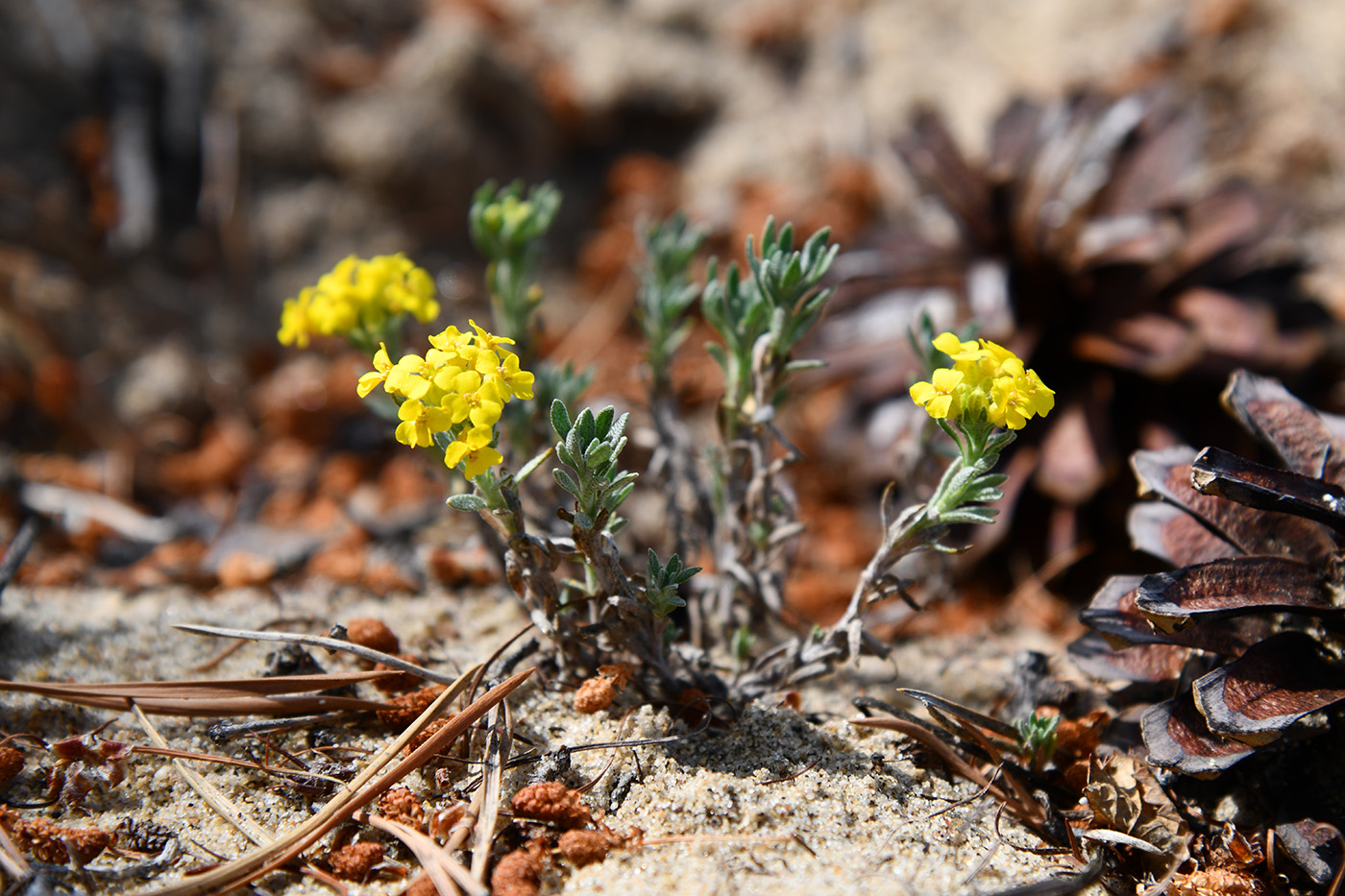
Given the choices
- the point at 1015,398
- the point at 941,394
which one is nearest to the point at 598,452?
the point at 941,394

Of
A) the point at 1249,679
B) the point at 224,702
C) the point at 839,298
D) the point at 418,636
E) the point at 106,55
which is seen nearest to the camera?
the point at 1249,679

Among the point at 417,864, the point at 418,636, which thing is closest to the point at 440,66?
the point at 418,636

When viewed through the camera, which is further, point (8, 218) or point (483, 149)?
point (483, 149)

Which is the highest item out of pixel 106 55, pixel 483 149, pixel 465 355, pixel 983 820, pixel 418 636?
pixel 106 55

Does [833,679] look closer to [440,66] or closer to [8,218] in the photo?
[440,66]

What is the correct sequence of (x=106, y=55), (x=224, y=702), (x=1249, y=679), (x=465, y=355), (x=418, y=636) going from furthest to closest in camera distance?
(x=106, y=55), (x=418, y=636), (x=224, y=702), (x=1249, y=679), (x=465, y=355)

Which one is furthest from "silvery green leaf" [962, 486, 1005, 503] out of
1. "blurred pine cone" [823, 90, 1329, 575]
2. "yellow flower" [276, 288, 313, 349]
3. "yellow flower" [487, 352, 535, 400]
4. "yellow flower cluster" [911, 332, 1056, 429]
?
"yellow flower" [276, 288, 313, 349]

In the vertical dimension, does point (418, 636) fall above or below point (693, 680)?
above

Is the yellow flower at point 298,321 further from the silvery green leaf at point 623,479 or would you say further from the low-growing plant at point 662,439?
the silvery green leaf at point 623,479
